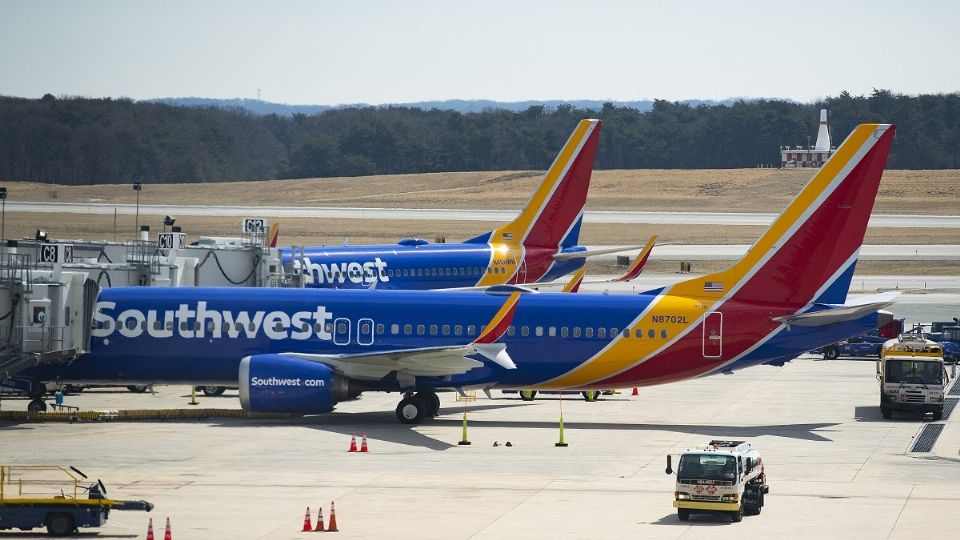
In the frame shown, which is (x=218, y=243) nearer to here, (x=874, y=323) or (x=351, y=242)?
(x=874, y=323)

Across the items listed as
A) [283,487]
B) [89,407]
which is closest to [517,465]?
[283,487]

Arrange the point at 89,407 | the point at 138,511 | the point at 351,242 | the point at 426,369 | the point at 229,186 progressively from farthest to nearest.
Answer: the point at 229,186
the point at 351,242
the point at 89,407
the point at 426,369
the point at 138,511

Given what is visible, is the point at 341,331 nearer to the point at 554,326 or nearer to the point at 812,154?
the point at 554,326

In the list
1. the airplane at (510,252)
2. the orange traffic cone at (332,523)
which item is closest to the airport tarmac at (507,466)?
the orange traffic cone at (332,523)

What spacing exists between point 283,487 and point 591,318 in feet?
43.8

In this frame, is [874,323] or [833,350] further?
[833,350]

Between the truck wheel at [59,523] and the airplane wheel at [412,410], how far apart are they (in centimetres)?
1635

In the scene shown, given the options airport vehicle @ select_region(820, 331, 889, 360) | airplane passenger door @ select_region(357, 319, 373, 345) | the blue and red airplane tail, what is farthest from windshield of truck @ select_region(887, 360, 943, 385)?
airport vehicle @ select_region(820, 331, 889, 360)

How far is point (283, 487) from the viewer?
3247 centimetres

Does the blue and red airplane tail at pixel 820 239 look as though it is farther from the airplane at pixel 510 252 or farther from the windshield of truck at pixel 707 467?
the airplane at pixel 510 252

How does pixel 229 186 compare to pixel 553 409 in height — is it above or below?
above

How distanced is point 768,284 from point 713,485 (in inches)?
562

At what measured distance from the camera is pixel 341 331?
42.7m

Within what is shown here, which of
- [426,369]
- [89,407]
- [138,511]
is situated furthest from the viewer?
[89,407]
